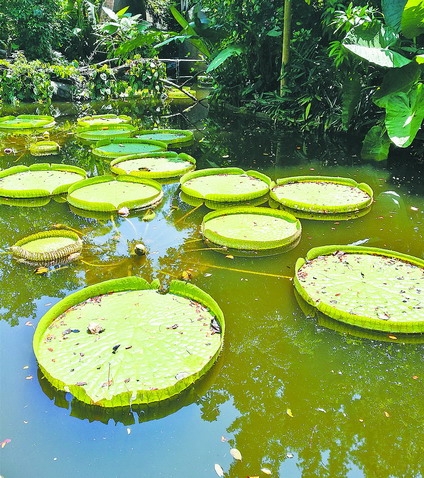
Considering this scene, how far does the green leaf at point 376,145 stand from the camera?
16.1ft

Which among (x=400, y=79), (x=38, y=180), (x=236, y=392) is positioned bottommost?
(x=236, y=392)

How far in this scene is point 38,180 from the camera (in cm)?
390

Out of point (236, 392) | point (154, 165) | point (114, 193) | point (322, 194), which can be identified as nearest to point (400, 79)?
point (322, 194)

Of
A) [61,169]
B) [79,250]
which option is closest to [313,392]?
[79,250]

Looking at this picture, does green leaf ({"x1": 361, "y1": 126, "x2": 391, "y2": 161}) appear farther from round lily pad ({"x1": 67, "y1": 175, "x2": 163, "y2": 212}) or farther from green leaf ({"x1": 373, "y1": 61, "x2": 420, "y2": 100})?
round lily pad ({"x1": 67, "y1": 175, "x2": 163, "y2": 212})

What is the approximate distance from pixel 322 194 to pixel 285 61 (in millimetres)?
3963

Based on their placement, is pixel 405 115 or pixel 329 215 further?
pixel 405 115

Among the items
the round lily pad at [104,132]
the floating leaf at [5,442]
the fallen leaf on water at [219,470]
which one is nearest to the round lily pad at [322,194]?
the fallen leaf on water at [219,470]

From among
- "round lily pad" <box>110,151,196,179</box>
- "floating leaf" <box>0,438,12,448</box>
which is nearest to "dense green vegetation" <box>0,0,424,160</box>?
"round lily pad" <box>110,151,196,179</box>

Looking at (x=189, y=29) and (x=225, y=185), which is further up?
(x=189, y=29)

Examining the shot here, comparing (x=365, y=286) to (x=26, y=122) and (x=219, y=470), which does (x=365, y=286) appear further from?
(x=26, y=122)

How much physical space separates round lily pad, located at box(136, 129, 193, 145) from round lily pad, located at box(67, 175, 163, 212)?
5.79ft

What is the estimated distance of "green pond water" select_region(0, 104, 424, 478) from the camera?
141 centimetres

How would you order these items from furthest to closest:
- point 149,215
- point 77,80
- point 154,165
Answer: point 77,80, point 154,165, point 149,215
